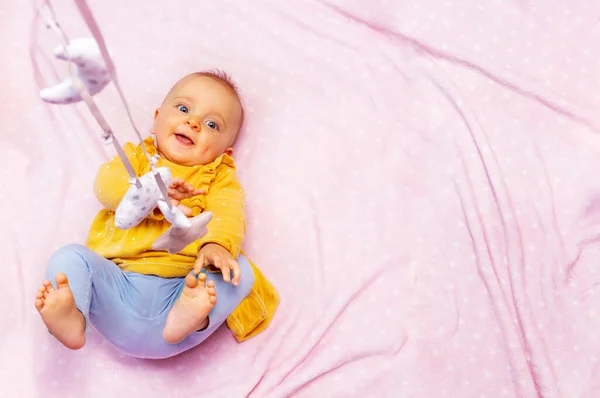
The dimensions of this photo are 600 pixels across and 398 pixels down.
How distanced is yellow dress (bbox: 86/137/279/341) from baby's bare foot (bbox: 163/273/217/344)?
3.8 inches

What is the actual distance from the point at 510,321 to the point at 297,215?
1.48ft

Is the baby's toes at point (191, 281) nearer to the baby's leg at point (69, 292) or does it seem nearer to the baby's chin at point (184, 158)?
the baby's leg at point (69, 292)

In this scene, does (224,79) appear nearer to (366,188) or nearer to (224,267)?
(366,188)

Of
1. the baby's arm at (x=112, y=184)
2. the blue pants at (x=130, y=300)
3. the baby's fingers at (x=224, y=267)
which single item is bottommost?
the blue pants at (x=130, y=300)

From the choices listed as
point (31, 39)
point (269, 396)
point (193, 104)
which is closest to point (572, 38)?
point (193, 104)

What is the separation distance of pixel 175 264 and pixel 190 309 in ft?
0.52

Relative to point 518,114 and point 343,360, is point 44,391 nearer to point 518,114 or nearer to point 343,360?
point 343,360

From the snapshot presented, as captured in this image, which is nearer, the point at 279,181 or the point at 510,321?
the point at 510,321

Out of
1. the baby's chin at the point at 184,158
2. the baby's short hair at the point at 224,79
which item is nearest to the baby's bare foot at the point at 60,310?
the baby's chin at the point at 184,158

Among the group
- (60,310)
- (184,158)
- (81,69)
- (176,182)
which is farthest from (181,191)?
(81,69)

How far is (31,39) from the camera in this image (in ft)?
4.65

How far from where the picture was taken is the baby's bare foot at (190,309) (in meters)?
1.00

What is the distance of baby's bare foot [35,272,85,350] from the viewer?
94 cm

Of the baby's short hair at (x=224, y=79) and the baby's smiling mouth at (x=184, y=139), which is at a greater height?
the baby's short hair at (x=224, y=79)
